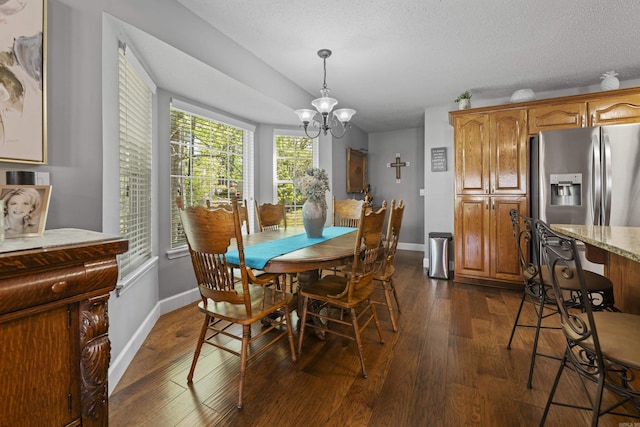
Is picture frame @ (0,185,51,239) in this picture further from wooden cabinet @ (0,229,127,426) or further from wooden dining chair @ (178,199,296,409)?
wooden dining chair @ (178,199,296,409)

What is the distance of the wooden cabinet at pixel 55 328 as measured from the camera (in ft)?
2.68

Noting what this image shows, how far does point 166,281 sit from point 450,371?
2562 mm

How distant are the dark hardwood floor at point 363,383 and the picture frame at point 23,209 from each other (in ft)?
3.39

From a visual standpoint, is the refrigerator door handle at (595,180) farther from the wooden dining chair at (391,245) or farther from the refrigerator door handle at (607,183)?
the wooden dining chair at (391,245)

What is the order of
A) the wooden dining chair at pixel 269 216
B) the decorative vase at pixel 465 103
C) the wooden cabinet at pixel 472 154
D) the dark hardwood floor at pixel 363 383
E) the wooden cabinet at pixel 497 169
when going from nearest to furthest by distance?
the dark hardwood floor at pixel 363 383, the wooden dining chair at pixel 269 216, the wooden cabinet at pixel 497 169, the wooden cabinet at pixel 472 154, the decorative vase at pixel 465 103

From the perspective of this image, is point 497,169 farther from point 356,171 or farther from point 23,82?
point 23,82

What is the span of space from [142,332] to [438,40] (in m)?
3.47

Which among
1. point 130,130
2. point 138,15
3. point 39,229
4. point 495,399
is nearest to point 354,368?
point 495,399

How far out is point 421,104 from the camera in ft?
14.3

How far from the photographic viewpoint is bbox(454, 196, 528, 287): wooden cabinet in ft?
11.3

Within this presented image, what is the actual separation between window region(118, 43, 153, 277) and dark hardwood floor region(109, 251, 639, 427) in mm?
724

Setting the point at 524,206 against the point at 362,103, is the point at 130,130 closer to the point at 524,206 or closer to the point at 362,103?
the point at 362,103

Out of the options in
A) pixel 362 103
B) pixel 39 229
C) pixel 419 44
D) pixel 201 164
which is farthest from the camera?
pixel 362 103

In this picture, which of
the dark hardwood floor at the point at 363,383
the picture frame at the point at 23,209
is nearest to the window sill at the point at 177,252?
the dark hardwood floor at the point at 363,383
